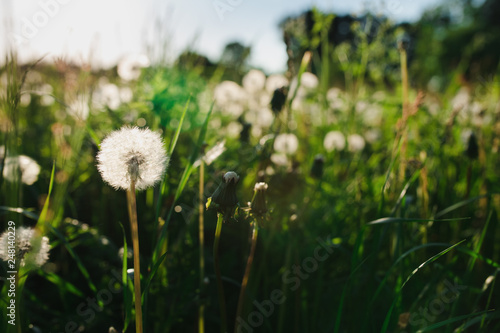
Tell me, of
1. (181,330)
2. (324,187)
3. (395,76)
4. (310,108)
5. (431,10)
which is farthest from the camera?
(310,108)

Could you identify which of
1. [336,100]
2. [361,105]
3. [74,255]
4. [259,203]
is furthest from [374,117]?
[74,255]

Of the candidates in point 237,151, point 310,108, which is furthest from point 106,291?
point 310,108

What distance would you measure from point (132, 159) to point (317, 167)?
766 millimetres

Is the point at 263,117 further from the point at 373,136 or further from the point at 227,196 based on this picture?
the point at 227,196

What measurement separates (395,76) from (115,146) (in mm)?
2157

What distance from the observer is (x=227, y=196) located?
75cm

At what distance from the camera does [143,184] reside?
0.72 meters

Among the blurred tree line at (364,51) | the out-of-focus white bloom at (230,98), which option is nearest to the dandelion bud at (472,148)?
the blurred tree line at (364,51)

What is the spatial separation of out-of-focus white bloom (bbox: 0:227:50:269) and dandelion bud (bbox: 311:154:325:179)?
0.85 metres

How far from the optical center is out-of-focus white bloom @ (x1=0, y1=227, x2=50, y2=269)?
767 millimetres

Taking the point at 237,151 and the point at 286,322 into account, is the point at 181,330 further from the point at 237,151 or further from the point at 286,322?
the point at 237,151

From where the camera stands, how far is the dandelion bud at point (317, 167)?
1326mm

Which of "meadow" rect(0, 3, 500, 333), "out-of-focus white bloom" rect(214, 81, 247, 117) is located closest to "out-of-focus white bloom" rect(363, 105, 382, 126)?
"out-of-focus white bloom" rect(214, 81, 247, 117)

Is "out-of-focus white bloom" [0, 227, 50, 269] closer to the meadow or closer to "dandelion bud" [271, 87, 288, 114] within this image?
the meadow
